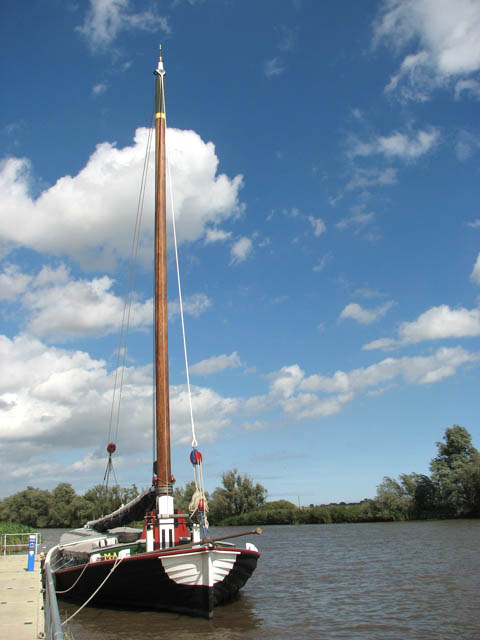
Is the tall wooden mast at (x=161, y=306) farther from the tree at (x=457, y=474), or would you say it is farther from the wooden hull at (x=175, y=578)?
the tree at (x=457, y=474)

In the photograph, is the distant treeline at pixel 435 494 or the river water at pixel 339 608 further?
the distant treeline at pixel 435 494

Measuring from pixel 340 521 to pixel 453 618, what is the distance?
5440 centimetres

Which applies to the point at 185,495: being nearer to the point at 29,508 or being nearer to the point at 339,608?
the point at 29,508

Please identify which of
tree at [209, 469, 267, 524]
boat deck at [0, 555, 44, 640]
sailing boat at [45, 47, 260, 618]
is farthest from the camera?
tree at [209, 469, 267, 524]

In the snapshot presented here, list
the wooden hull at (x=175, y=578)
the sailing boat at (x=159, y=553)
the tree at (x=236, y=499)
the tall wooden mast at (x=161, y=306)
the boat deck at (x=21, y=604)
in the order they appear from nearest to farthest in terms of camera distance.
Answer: the boat deck at (x=21, y=604)
the wooden hull at (x=175, y=578)
the sailing boat at (x=159, y=553)
the tall wooden mast at (x=161, y=306)
the tree at (x=236, y=499)

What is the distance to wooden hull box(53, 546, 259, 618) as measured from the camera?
12.1m

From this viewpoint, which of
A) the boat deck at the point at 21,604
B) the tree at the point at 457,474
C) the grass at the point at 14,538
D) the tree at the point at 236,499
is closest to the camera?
the boat deck at the point at 21,604

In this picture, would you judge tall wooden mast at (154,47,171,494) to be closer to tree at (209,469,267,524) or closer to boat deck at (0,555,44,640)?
boat deck at (0,555,44,640)

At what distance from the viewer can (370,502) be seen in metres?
61.9

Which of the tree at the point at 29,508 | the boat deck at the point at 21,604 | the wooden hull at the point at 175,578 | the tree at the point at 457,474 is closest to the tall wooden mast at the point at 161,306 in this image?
the wooden hull at the point at 175,578

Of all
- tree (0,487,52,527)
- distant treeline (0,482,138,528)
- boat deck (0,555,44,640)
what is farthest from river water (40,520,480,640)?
tree (0,487,52,527)

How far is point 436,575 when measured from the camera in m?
19.8

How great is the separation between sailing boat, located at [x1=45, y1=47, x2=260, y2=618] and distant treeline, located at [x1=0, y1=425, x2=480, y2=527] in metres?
25.6

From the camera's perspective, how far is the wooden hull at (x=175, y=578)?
1207 cm
